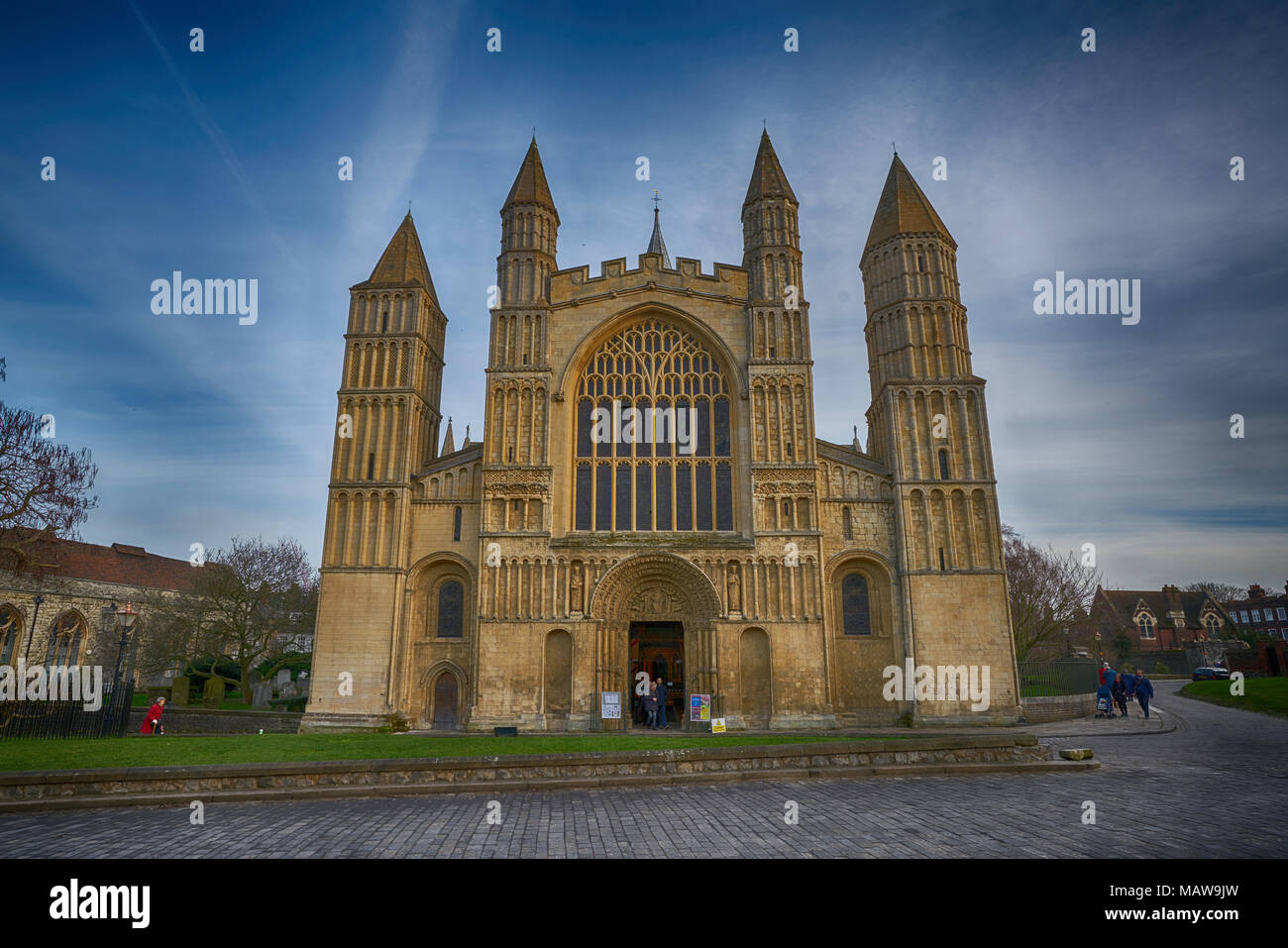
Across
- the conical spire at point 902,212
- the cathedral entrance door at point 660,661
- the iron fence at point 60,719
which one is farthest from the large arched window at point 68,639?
the conical spire at point 902,212

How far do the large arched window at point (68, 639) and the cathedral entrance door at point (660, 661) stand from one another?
A: 45.7 m

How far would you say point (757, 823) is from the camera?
9539 mm

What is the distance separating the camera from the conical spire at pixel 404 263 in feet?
99.6

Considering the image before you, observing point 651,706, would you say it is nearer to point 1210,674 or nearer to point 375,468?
point 375,468

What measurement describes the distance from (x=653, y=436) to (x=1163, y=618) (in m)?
78.5

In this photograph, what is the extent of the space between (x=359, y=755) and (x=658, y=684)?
1431 cm

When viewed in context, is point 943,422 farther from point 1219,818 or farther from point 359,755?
point 359,755

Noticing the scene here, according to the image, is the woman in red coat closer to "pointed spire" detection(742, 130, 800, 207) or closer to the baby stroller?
"pointed spire" detection(742, 130, 800, 207)

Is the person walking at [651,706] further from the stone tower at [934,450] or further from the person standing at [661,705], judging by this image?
the stone tower at [934,450]

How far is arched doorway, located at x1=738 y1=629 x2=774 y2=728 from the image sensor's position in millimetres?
25328

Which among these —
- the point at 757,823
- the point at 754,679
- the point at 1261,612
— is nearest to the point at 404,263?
the point at 754,679

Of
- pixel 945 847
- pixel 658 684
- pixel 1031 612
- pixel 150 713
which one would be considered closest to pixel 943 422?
pixel 658 684
